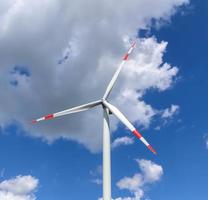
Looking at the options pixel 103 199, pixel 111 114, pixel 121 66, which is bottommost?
pixel 103 199

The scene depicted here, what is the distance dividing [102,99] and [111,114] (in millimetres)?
3496

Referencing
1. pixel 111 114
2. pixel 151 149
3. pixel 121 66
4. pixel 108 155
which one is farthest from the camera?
pixel 121 66

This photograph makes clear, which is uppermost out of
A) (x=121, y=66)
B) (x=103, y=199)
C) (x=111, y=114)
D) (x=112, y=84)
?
(x=121, y=66)

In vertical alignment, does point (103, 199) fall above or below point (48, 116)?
below

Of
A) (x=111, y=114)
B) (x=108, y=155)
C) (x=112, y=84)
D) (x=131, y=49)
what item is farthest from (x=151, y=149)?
(x=131, y=49)

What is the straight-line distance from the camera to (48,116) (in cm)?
8031

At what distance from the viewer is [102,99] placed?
258 feet

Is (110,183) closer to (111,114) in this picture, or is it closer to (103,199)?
(103,199)

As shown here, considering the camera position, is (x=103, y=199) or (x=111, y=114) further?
(x=111, y=114)

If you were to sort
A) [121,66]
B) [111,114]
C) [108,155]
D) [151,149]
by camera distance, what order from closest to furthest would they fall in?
[151,149] < [108,155] < [111,114] < [121,66]

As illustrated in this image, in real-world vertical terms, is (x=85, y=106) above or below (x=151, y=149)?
above

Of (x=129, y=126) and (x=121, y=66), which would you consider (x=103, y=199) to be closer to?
(x=129, y=126)

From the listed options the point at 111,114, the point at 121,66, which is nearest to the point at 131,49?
the point at 121,66

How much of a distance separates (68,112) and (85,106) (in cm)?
373
